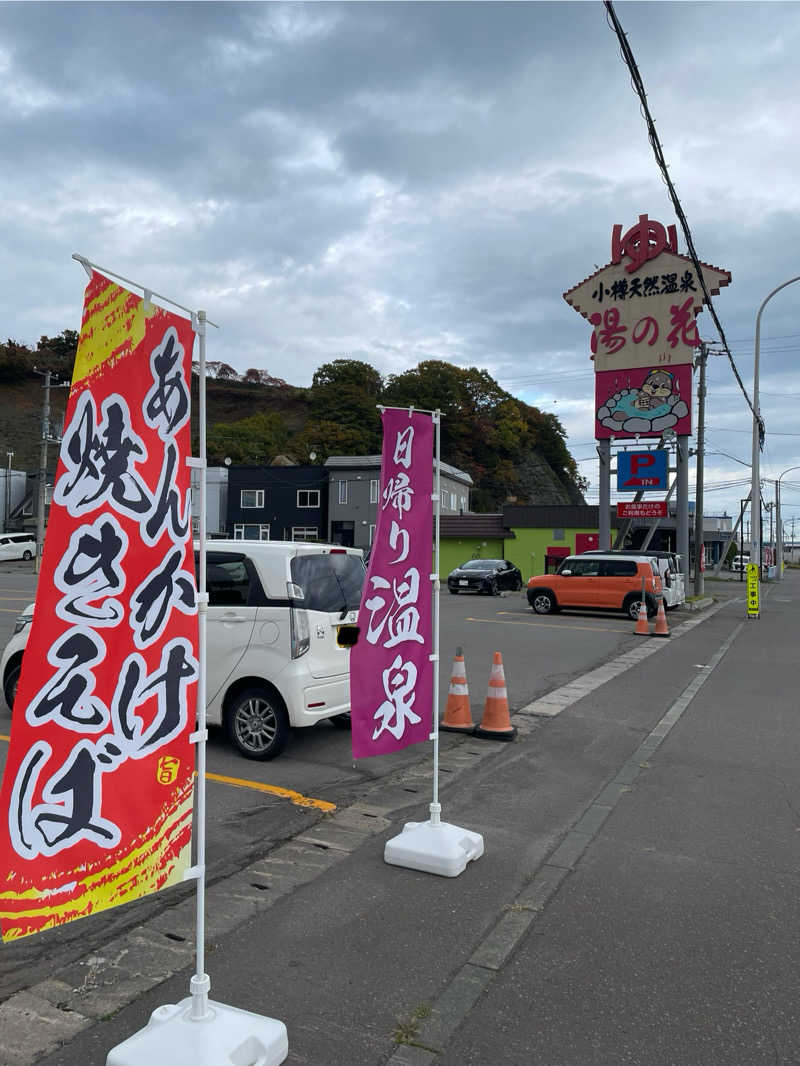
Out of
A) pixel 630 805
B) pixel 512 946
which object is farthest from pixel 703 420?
pixel 512 946

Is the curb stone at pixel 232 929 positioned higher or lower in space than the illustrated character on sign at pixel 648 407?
lower

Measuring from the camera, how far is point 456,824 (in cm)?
539

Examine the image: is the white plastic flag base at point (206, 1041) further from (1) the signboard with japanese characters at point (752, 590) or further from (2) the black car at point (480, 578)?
(2) the black car at point (480, 578)

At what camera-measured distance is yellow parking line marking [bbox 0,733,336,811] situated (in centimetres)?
570

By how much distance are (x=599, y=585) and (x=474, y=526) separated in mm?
23506

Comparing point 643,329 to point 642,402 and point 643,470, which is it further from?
point 643,470

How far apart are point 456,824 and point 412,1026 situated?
236cm

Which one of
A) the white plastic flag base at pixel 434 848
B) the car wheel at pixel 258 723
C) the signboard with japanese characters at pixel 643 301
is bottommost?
the white plastic flag base at pixel 434 848

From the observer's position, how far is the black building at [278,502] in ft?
175

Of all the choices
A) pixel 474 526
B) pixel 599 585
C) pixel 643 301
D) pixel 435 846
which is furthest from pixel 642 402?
pixel 435 846

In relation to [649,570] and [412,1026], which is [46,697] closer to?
[412,1026]

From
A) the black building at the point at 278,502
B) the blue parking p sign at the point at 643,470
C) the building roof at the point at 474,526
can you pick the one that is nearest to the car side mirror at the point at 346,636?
the blue parking p sign at the point at 643,470

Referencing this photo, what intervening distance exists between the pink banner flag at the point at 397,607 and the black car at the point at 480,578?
24297mm

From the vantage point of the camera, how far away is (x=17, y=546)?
46.9 meters
